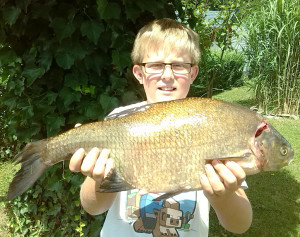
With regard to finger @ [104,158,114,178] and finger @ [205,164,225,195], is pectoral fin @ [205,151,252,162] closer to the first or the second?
finger @ [205,164,225,195]

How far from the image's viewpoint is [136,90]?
3.47 m

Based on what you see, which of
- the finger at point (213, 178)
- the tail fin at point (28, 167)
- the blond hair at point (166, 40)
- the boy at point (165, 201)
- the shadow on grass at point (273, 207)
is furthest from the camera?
the shadow on grass at point (273, 207)

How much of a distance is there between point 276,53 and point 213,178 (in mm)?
8893

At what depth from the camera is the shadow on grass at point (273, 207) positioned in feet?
16.6

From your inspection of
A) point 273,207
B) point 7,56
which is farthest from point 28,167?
point 273,207

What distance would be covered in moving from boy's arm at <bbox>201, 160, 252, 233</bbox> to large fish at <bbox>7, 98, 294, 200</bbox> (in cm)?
4

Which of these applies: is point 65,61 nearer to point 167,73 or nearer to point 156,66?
point 156,66

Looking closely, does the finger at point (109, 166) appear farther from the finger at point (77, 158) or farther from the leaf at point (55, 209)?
the leaf at point (55, 209)

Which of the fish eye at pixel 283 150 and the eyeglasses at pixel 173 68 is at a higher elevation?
the eyeglasses at pixel 173 68

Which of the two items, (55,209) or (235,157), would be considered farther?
(55,209)

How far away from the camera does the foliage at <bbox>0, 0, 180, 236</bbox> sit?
3.10m

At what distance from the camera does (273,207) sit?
574cm

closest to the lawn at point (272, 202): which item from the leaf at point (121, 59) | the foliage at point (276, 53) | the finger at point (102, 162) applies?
the foliage at point (276, 53)

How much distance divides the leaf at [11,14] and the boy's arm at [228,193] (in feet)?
7.05
